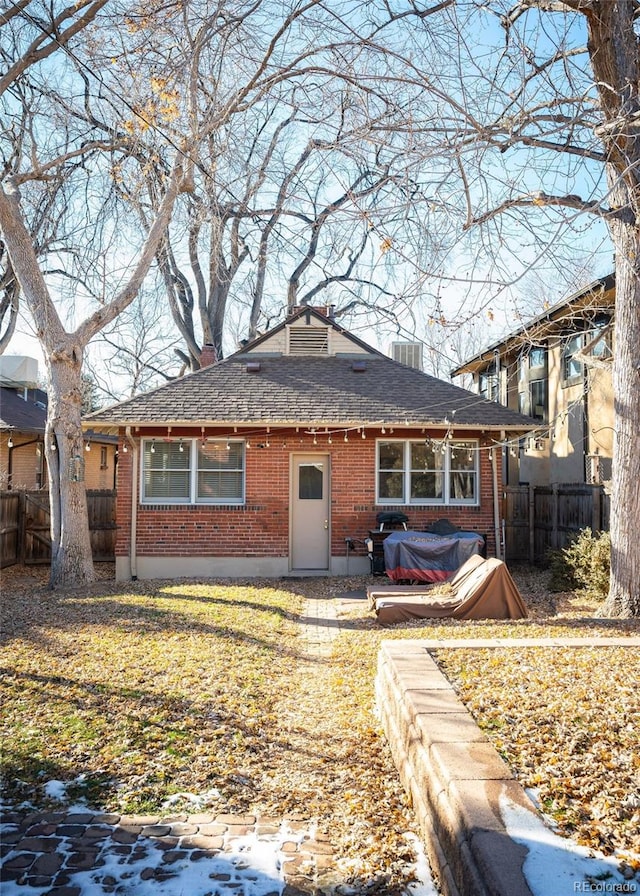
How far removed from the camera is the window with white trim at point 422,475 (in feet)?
47.3

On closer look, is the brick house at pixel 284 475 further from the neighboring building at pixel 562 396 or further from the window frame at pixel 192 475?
the neighboring building at pixel 562 396

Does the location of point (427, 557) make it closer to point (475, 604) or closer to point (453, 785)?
point (475, 604)

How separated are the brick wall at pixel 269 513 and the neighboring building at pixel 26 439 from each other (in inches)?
161

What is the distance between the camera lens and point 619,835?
9.91 ft

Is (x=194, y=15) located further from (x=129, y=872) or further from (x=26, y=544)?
(x=26, y=544)

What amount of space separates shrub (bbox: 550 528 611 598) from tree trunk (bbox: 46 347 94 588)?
8.55 m

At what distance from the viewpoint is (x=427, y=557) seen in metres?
11.8

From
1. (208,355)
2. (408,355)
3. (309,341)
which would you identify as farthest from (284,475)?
(408,355)

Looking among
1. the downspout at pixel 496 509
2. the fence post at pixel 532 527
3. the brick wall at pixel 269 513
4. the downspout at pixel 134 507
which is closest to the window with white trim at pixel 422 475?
the brick wall at pixel 269 513

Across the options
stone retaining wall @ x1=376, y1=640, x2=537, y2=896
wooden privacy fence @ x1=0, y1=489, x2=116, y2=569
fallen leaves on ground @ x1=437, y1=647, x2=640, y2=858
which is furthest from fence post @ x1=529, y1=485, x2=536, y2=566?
stone retaining wall @ x1=376, y1=640, x2=537, y2=896

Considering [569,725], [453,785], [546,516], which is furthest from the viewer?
[546,516]

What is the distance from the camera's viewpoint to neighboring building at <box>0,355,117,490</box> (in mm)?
20625

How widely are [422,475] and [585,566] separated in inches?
165

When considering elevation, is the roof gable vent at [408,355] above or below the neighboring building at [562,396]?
above
